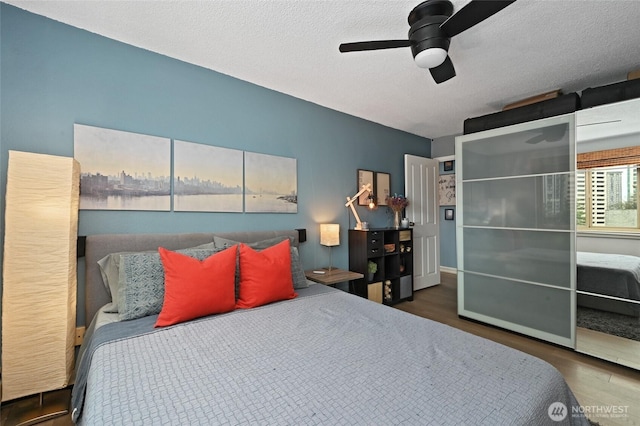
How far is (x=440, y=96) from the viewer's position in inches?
125

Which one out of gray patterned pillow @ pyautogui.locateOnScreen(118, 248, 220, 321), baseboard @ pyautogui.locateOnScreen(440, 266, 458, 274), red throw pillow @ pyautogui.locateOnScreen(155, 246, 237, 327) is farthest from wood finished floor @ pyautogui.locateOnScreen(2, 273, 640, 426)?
baseboard @ pyautogui.locateOnScreen(440, 266, 458, 274)

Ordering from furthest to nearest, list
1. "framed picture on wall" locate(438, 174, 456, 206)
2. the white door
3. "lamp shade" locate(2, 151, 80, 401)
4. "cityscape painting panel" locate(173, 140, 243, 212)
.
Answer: "framed picture on wall" locate(438, 174, 456, 206), the white door, "cityscape painting panel" locate(173, 140, 243, 212), "lamp shade" locate(2, 151, 80, 401)

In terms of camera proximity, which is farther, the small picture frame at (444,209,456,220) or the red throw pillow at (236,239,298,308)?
the small picture frame at (444,209,456,220)

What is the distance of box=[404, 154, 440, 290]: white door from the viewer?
4.38 meters

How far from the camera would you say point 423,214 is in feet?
15.0

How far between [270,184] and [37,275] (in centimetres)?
190

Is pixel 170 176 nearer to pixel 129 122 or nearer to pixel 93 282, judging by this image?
pixel 129 122

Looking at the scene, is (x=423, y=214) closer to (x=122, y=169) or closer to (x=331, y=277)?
(x=331, y=277)

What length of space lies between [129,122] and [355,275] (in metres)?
2.64

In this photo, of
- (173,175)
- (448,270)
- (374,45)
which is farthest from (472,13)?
(448,270)

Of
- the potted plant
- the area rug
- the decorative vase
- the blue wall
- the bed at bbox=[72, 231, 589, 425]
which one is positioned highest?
the blue wall

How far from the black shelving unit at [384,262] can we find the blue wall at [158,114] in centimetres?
21

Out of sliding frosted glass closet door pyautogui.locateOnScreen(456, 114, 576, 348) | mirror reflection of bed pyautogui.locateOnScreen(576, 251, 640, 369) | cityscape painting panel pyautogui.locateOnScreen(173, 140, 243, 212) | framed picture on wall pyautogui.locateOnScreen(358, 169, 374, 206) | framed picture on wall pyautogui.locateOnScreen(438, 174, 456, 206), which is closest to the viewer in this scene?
mirror reflection of bed pyautogui.locateOnScreen(576, 251, 640, 369)

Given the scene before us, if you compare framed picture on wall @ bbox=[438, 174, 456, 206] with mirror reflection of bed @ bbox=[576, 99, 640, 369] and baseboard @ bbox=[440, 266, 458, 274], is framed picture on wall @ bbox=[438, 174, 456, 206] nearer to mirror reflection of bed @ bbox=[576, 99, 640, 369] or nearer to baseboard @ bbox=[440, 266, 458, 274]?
baseboard @ bbox=[440, 266, 458, 274]
